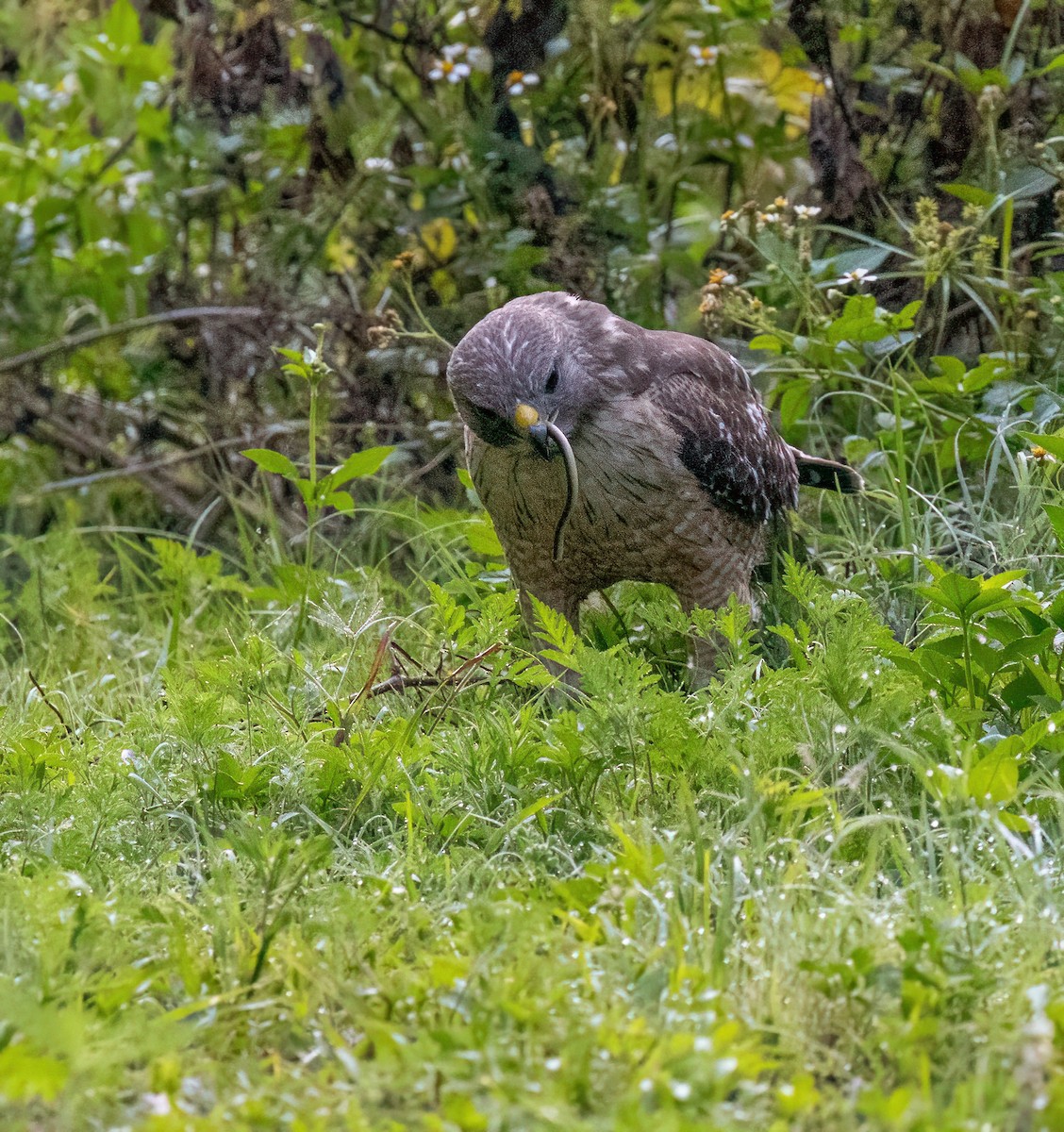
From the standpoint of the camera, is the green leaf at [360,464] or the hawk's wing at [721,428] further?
the green leaf at [360,464]

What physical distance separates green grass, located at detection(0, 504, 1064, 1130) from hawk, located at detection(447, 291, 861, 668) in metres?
0.23

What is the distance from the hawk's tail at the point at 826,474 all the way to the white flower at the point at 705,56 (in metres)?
1.66

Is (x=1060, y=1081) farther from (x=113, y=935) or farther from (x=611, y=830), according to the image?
(x=113, y=935)

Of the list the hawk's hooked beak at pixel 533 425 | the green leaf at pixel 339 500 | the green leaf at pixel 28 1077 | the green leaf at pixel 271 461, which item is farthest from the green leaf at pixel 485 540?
the green leaf at pixel 28 1077

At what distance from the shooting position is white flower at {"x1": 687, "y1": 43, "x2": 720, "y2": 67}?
5258 millimetres

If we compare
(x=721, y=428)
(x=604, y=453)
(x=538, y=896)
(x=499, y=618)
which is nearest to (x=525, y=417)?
(x=604, y=453)

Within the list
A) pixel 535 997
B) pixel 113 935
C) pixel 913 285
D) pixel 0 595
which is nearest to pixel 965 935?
pixel 535 997

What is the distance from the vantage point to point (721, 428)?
152 inches

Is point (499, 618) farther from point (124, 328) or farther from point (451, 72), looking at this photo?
point (124, 328)

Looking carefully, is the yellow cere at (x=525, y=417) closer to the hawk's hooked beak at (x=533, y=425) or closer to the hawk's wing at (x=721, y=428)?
the hawk's hooked beak at (x=533, y=425)

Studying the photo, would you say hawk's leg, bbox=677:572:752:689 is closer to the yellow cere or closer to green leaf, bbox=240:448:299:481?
the yellow cere

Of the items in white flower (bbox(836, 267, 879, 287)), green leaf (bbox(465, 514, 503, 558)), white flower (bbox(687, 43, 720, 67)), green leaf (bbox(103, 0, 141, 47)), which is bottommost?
green leaf (bbox(465, 514, 503, 558))

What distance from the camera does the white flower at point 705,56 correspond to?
17.3 feet

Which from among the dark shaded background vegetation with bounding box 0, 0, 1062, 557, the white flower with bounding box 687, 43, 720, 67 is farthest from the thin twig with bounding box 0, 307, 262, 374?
the white flower with bounding box 687, 43, 720, 67
